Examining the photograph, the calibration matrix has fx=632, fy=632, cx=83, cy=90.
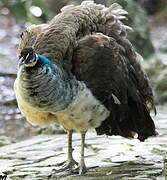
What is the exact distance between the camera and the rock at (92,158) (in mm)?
5391

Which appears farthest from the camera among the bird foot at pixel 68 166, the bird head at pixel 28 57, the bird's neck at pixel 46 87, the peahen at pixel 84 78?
the bird foot at pixel 68 166

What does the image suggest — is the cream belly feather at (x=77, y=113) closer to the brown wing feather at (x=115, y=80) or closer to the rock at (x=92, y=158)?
the brown wing feather at (x=115, y=80)

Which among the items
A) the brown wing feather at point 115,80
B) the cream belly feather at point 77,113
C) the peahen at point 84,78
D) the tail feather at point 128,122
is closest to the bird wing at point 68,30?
the peahen at point 84,78

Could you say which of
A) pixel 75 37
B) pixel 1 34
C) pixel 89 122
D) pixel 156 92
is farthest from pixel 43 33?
pixel 1 34

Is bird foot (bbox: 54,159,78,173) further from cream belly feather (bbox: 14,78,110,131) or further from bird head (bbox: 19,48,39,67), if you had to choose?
bird head (bbox: 19,48,39,67)

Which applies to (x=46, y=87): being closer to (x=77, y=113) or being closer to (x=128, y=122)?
(x=77, y=113)

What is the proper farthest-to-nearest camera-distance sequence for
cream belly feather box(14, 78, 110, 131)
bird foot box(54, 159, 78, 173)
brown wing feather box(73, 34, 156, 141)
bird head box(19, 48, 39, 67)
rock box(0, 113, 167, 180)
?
bird foot box(54, 159, 78, 173), rock box(0, 113, 167, 180), brown wing feather box(73, 34, 156, 141), cream belly feather box(14, 78, 110, 131), bird head box(19, 48, 39, 67)

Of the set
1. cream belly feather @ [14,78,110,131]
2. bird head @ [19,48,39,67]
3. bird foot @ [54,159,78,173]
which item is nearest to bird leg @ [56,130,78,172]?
bird foot @ [54,159,78,173]

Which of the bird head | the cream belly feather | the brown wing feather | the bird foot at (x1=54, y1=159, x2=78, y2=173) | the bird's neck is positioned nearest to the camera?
the bird head

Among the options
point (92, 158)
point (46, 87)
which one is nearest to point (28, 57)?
point (46, 87)

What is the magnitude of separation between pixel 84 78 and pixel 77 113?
0.96 ft

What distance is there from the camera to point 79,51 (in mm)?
5207

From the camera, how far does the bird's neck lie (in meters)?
4.68

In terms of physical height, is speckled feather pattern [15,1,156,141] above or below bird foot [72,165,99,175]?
above
